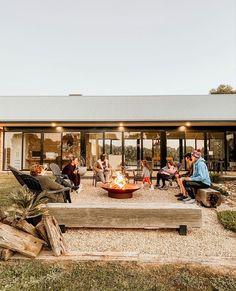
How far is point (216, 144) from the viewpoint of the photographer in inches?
524

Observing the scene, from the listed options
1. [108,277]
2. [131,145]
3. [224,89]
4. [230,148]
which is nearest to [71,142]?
[131,145]

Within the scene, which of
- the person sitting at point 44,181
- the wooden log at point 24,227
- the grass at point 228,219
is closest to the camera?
the wooden log at point 24,227

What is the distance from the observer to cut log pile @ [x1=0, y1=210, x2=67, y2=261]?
257 cm

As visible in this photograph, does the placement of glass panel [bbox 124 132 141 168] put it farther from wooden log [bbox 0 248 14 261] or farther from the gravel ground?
wooden log [bbox 0 248 14 261]

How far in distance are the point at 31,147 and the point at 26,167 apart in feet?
3.95

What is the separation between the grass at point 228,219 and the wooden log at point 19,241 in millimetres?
3096

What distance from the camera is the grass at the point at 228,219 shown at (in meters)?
3.93

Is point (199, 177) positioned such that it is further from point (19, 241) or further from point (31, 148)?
point (31, 148)

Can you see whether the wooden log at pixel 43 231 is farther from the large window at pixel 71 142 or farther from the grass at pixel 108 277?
the large window at pixel 71 142

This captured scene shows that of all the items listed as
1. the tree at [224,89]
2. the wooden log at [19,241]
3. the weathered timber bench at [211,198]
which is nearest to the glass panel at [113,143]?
the weathered timber bench at [211,198]

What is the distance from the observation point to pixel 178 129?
12766 millimetres

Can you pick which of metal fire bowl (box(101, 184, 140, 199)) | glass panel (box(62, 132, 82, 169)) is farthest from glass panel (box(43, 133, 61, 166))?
metal fire bowl (box(101, 184, 140, 199))

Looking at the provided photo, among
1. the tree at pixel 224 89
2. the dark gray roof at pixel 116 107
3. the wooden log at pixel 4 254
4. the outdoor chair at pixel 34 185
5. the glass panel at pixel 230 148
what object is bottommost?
the wooden log at pixel 4 254

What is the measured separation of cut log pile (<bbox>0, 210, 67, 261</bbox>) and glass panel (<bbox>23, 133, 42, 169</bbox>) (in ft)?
35.7
